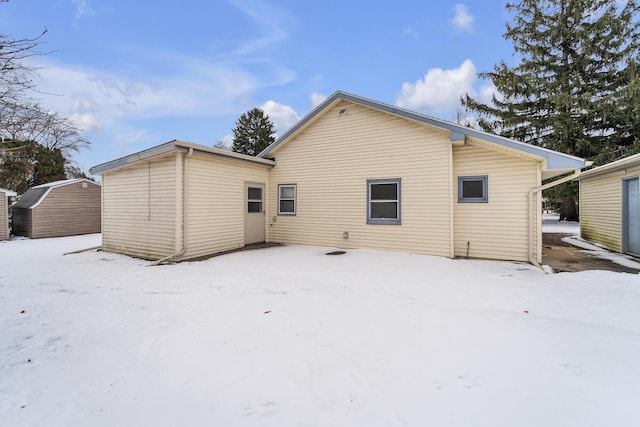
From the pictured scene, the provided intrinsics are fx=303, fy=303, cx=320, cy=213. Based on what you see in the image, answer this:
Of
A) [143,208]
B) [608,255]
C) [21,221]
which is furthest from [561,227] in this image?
[21,221]

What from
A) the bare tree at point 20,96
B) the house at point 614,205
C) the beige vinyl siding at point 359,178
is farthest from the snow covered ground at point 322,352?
the house at point 614,205

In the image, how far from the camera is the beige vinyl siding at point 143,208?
804cm

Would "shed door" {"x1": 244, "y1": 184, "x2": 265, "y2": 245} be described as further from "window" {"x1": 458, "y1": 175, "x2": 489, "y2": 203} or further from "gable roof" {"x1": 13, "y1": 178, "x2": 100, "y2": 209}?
"gable roof" {"x1": 13, "y1": 178, "x2": 100, "y2": 209}

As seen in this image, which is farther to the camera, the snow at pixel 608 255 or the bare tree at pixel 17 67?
the snow at pixel 608 255

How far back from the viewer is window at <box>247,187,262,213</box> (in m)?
10.2

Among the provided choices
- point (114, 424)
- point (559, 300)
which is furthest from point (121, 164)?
point (559, 300)

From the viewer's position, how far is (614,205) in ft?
31.3

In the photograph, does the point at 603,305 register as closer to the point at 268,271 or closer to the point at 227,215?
the point at 268,271

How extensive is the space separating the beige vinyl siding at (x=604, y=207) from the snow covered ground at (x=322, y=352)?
491 centimetres

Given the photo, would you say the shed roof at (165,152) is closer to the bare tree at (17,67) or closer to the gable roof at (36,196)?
the bare tree at (17,67)

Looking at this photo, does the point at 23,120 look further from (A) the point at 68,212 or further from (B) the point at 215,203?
(A) the point at 68,212

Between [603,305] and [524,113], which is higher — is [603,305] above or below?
below

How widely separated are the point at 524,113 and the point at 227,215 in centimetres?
1763

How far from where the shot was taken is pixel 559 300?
15.0 ft
